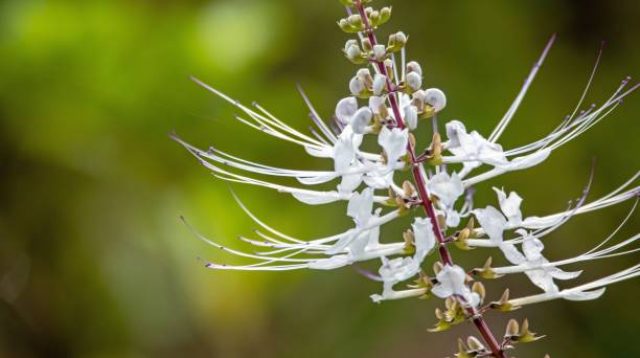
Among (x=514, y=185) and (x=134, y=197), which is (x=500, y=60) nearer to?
(x=514, y=185)

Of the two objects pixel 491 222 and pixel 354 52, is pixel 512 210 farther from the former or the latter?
pixel 354 52

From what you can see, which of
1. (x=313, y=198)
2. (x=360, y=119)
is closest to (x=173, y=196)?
(x=313, y=198)

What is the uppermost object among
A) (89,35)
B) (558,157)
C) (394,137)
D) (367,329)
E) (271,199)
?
(89,35)

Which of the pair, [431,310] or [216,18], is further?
[431,310]

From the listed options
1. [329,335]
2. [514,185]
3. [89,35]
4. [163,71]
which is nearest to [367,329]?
[329,335]

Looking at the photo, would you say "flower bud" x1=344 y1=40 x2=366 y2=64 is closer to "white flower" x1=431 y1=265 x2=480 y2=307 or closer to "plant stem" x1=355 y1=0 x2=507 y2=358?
"plant stem" x1=355 y1=0 x2=507 y2=358

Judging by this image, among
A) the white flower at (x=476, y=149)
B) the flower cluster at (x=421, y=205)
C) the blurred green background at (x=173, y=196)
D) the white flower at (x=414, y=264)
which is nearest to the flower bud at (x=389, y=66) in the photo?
the flower cluster at (x=421, y=205)
